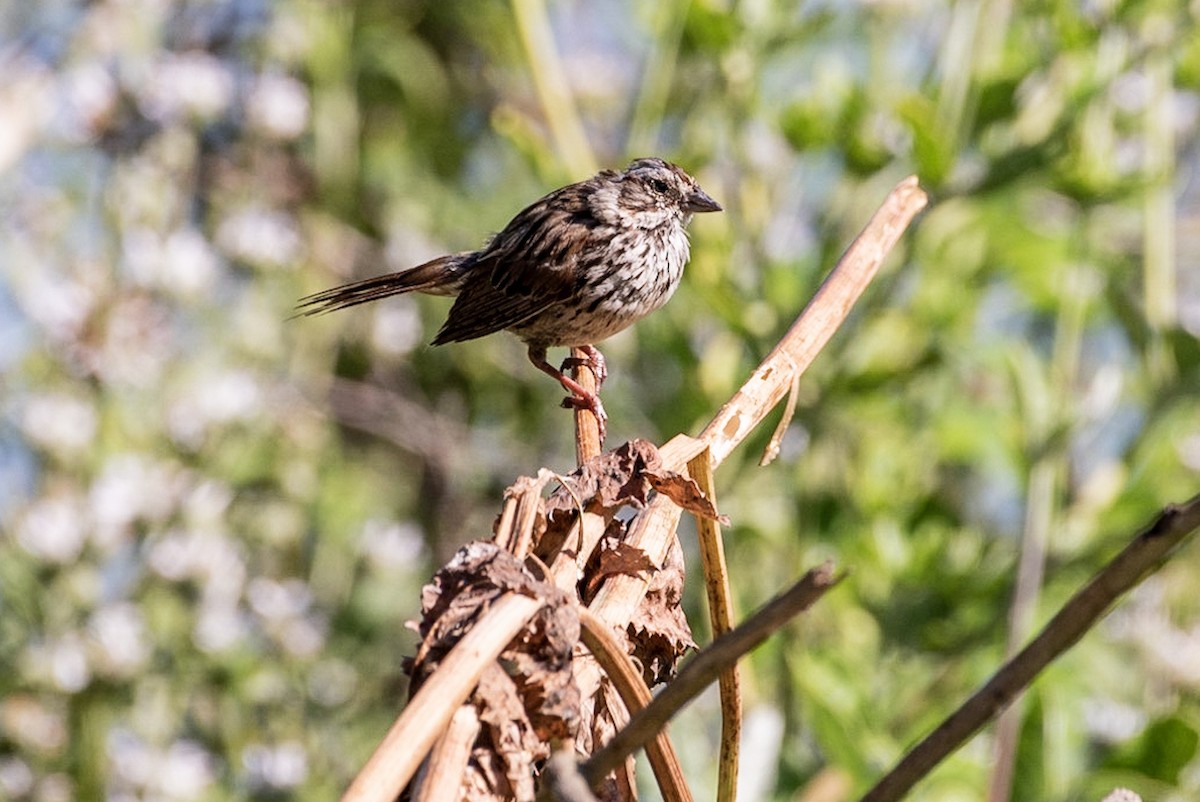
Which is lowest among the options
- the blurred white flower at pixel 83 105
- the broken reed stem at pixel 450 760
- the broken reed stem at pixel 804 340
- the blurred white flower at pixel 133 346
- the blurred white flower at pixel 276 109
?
the broken reed stem at pixel 450 760

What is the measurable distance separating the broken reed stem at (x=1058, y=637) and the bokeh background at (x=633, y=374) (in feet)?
4.83

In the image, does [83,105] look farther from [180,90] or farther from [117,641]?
[117,641]

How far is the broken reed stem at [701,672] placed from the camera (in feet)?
2.58

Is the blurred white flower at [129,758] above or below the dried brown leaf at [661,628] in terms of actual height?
above

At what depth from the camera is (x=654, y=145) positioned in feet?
12.3

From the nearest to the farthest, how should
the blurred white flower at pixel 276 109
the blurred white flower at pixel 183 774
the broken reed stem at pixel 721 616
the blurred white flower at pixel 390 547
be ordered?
the broken reed stem at pixel 721 616, the blurred white flower at pixel 183 774, the blurred white flower at pixel 390 547, the blurred white flower at pixel 276 109

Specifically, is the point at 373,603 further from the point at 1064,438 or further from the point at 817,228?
the point at 1064,438

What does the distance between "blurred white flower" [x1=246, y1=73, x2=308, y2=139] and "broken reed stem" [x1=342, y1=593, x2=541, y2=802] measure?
446 cm

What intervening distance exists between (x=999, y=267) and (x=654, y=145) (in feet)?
3.05

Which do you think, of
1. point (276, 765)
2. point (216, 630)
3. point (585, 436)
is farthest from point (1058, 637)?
point (216, 630)

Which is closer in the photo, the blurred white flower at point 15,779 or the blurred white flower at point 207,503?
the blurred white flower at point 15,779

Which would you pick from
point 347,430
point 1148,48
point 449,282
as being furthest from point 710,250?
point 347,430

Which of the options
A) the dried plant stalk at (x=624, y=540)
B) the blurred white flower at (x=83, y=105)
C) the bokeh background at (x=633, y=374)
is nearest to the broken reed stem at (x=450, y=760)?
the dried plant stalk at (x=624, y=540)

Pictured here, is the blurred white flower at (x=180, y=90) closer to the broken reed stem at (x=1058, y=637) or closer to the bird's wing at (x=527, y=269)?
the bird's wing at (x=527, y=269)
